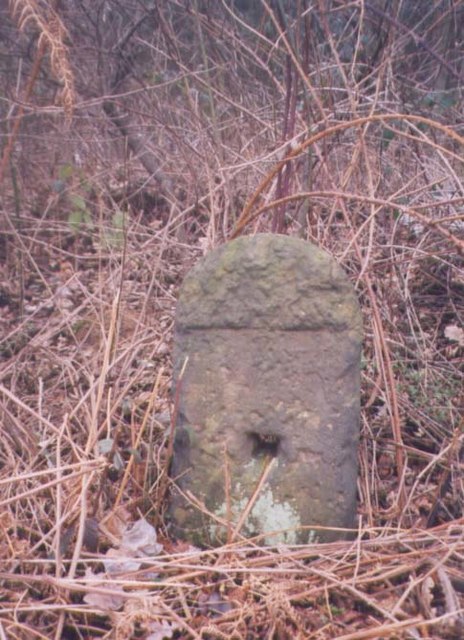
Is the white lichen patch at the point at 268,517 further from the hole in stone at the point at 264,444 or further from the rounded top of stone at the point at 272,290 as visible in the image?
the rounded top of stone at the point at 272,290

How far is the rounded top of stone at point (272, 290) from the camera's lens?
2.10m

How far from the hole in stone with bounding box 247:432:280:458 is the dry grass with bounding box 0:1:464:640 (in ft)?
0.90

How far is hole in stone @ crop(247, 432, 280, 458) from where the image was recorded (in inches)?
83.2

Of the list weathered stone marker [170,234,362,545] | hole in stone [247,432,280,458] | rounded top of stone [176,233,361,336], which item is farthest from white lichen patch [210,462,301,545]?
rounded top of stone [176,233,361,336]

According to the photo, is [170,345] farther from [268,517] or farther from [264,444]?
[268,517]

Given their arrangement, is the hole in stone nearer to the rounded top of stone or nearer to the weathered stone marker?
the weathered stone marker

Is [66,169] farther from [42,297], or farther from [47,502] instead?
[47,502]

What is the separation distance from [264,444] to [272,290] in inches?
18.4

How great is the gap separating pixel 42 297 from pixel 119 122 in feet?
4.65

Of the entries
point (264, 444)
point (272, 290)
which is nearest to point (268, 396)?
point (264, 444)

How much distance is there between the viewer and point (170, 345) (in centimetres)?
300

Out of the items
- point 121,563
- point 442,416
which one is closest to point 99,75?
point 442,416

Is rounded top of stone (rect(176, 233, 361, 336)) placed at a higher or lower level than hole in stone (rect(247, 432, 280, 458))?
higher

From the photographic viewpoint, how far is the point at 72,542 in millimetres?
1981
